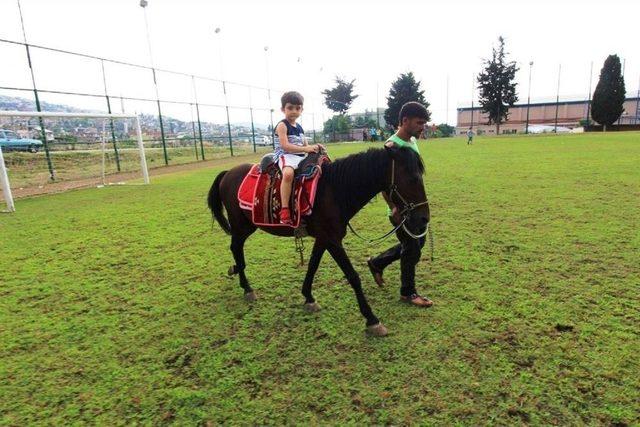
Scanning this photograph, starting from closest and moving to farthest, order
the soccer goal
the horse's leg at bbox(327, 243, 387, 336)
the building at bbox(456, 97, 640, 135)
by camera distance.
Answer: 1. the horse's leg at bbox(327, 243, 387, 336)
2. the soccer goal
3. the building at bbox(456, 97, 640, 135)

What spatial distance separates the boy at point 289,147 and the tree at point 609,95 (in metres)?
51.1

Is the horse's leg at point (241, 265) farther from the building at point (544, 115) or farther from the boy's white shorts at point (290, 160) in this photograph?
the building at point (544, 115)

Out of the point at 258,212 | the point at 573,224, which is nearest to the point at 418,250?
the point at 258,212

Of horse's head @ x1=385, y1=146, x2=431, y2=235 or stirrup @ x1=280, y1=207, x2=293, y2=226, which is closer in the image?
horse's head @ x1=385, y1=146, x2=431, y2=235

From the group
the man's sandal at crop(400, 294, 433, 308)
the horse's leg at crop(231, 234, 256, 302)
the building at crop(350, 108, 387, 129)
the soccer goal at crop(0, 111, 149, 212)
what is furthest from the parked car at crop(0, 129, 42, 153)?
the building at crop(350, 108, 387, 129)

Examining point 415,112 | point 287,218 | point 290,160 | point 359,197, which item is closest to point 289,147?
point 290,160

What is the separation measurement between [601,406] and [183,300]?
337cm

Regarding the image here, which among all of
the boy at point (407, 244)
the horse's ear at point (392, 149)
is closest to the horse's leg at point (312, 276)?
the boy at point (407, 244)

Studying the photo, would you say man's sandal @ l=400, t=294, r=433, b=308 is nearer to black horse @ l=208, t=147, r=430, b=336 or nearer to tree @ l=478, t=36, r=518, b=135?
black horse @ l=208, t=147, r=430, b=336

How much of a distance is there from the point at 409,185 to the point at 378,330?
3.79 ft

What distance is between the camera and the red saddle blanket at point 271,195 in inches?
127

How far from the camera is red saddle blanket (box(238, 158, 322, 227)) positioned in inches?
127

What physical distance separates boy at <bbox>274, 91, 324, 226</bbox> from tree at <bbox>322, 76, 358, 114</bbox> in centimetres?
6620

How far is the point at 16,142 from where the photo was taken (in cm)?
1198
